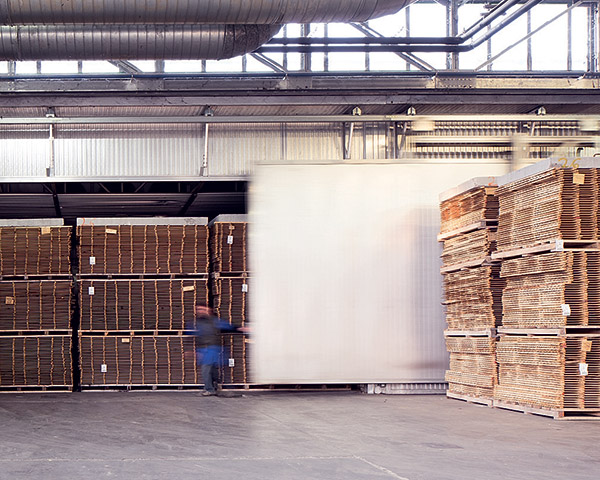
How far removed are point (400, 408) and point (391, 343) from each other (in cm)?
223

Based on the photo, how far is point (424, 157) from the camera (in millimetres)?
15648

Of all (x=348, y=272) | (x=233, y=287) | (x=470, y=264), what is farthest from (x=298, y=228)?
(x=470, y=264)

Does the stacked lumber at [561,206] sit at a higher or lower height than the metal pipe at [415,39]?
lower

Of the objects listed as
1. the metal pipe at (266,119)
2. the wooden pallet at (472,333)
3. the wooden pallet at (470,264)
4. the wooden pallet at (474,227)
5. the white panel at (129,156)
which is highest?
the metal pipe at (266,119)

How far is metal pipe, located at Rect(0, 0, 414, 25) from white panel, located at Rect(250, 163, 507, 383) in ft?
15.0

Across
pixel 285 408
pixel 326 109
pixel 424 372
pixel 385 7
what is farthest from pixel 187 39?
pixel 424 372

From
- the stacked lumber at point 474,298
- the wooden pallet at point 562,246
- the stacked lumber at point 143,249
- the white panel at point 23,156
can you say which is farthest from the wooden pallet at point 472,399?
the white panel at point 23,156

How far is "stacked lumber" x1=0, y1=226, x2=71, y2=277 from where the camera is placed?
15766 millimetres

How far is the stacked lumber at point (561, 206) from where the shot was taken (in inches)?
397

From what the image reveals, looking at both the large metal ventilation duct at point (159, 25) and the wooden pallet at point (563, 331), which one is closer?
the large metal ventilation duct at point (159, 25)

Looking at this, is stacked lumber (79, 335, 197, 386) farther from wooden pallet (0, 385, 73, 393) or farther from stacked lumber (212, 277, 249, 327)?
stacked lumber (212, 277, 249, 327)

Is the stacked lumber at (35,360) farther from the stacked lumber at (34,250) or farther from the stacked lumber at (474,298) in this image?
the stacked lumber at (474,298)

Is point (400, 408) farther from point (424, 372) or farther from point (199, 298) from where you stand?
point (199, 298)

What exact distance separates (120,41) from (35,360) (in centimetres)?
705
